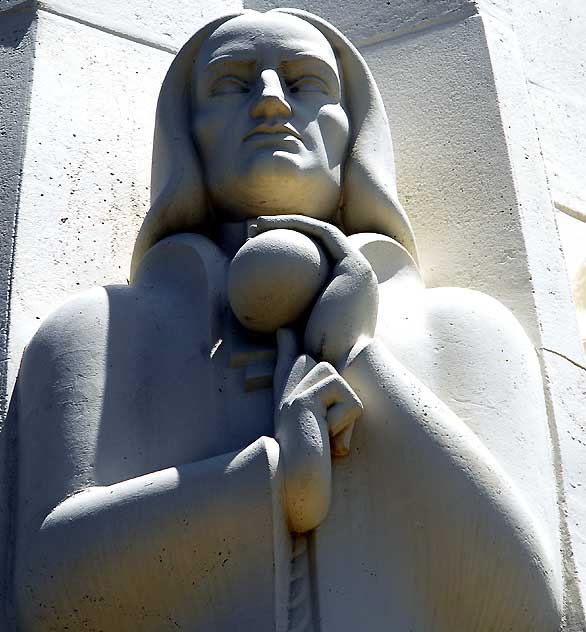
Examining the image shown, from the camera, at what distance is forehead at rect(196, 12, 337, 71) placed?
13.8ft

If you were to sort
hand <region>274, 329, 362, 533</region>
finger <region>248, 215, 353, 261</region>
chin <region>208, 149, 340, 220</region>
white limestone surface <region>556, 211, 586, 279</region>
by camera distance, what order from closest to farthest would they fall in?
hand <region>274, 329, 362, 533</region> < finger <region>248, 215, 353, 261</region> < chin <region>208, 149, 340, 220</region> < white limestone surface <region>556, 211, 586, 279</region>

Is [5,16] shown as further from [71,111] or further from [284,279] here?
[284,279]

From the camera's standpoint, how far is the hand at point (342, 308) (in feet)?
12.0

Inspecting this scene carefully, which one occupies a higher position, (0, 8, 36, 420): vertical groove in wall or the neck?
the neck

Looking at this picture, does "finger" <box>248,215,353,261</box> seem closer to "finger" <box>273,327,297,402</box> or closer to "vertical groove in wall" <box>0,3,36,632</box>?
"finger" <box>273,327,297,402</box>

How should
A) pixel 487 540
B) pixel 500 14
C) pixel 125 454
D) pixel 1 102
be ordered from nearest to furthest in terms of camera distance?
pixel 487 540, pixel 125 454, pixel 1 102, pixel 500 14

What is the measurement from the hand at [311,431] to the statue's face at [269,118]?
0.62m

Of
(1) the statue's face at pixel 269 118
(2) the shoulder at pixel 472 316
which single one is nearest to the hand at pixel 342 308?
(2) the shoulder at pixel 472 316

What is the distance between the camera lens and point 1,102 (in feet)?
15.4

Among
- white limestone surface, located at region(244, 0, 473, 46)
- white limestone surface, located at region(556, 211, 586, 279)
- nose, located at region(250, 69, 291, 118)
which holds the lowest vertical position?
white limestone surface, located at region(556, 211, 586, 279)

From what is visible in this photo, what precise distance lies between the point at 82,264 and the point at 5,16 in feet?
3.07

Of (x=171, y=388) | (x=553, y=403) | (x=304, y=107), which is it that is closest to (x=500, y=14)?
(x=304, y=107)

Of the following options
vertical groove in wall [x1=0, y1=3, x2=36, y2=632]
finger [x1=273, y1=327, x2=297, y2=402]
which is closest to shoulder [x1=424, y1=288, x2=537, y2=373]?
finger [x1=273, y1=327, x2=297, y2=402]

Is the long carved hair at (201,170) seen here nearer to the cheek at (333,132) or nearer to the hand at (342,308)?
the cheek at (333,132)
